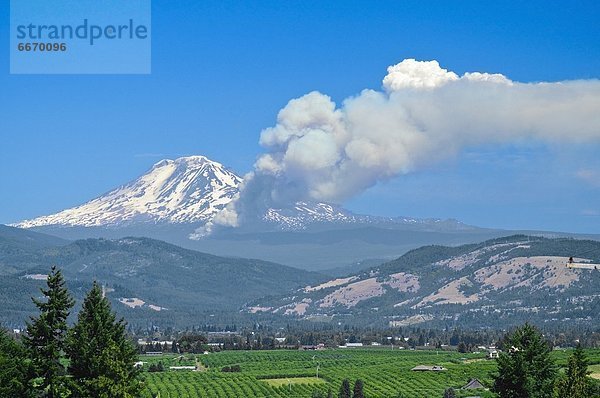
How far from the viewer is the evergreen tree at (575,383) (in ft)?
193

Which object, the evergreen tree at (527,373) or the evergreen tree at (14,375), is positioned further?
the evergreen tree at (527,373)

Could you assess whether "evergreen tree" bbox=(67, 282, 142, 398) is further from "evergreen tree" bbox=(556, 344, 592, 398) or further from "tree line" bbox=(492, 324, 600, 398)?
"evergreen tree" bbox=(556, 344, 592, 398)

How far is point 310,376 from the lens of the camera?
154500 millimetres

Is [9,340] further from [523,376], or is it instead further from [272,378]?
[272,378]

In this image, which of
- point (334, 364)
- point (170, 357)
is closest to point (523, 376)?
point (334, 364)

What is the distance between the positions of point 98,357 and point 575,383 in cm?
2601

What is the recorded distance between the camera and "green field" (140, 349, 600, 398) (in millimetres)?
130625

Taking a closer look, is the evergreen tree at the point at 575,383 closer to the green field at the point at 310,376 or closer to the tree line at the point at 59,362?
the tree line at the point at 59,362

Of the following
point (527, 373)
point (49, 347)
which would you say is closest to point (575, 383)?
point (527, 373)

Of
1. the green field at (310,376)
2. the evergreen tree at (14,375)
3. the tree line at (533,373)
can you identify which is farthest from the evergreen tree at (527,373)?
the green field at (310,376)

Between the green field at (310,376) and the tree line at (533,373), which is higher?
the tree line at (533,373)

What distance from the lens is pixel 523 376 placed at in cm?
6253

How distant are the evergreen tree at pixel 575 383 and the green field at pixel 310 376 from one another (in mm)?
49595

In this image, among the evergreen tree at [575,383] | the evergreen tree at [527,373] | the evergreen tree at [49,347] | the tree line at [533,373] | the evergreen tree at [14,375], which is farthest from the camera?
the evergreen tree at [527,373]
